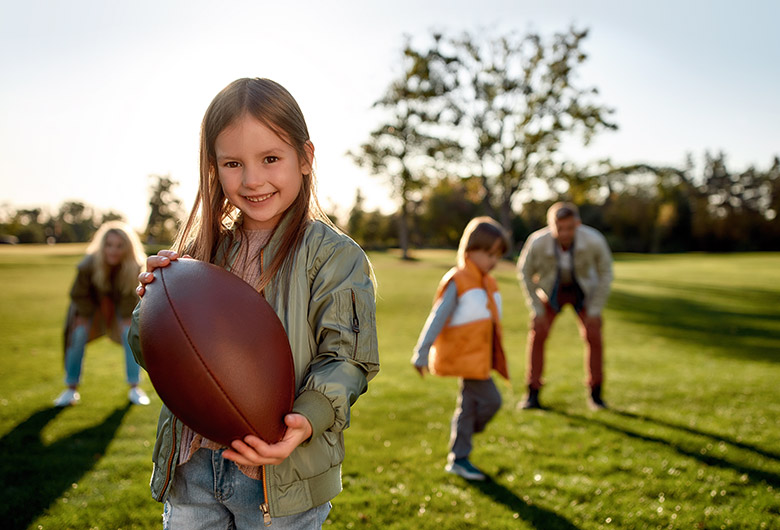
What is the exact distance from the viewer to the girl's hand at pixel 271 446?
1.55 meters

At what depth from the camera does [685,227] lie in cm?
6325

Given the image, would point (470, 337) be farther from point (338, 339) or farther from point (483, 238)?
point (338, 339)

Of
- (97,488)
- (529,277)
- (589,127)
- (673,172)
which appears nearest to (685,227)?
(673,172)

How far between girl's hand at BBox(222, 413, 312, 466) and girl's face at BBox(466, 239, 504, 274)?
297 centimetres

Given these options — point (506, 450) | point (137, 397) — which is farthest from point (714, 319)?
point (137, 397)

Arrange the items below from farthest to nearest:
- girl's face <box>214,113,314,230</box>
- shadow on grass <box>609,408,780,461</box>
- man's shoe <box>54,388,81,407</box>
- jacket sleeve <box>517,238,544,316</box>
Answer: jacket sleeve <box>517,238,544,316</box>, man's shoe <box>54,388,81,407</box>, shadow on grass <box>609,408,780,461</box>, girl's face <box>214,113,314,230</box>

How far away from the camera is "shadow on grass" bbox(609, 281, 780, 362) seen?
11353mm

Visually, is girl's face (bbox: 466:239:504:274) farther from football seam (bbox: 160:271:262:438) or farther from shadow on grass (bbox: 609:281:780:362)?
shadow on grass (bbox: 609:281:780:362)

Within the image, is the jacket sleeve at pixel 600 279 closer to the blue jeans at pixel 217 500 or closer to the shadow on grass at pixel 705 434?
the shadow on grass at pixel 705 434

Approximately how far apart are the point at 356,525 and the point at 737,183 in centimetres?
8778

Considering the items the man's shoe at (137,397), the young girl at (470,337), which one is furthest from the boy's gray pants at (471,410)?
the man's shoe at (137,397)

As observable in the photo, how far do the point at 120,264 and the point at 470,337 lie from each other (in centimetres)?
430

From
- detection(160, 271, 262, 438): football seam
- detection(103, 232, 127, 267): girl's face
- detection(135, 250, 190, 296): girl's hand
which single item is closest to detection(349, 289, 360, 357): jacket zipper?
detection(160, 271, 262, 438): football seam

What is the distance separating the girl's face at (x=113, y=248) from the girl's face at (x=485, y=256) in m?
4.09
